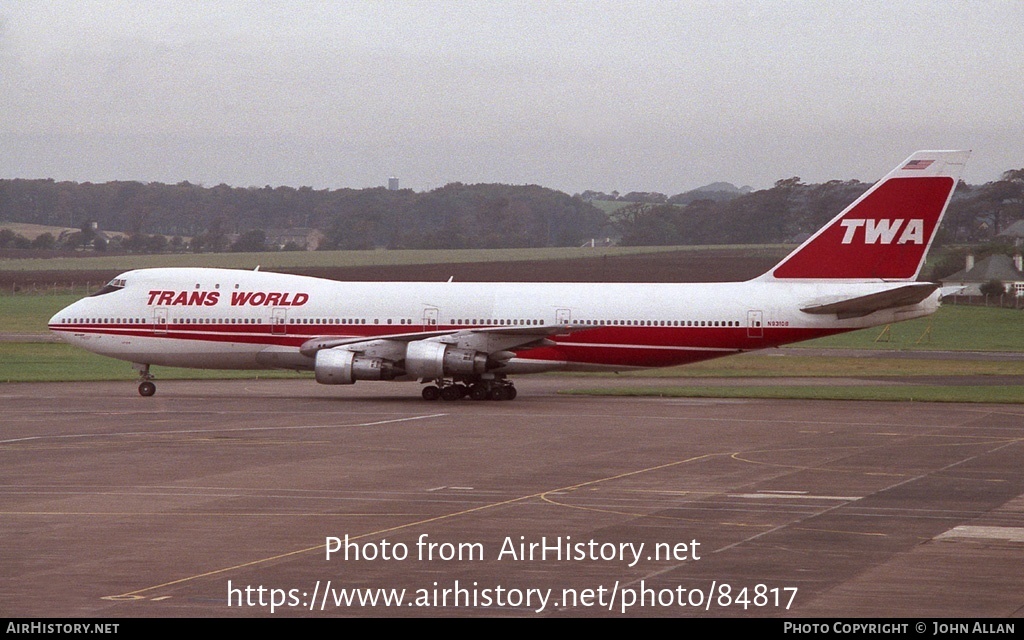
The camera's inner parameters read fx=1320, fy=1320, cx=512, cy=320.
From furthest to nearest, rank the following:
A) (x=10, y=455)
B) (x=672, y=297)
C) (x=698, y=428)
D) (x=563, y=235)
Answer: (x=563, y=235) → (x=672, y=297) → (x=698, y=428) → (x=10, y=455)

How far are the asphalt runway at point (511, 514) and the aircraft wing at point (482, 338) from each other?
4.24 meters

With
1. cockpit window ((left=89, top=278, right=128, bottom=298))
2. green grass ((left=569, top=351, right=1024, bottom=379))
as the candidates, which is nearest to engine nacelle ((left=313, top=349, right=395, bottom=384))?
cockpit window ((left=89, top=278, right=128, bottom=298))

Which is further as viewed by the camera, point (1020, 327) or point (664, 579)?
point (1020, 327)

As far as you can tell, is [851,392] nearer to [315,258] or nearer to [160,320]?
[160,320]

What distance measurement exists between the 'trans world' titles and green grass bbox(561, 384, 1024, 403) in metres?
25.9

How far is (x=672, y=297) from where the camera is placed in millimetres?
41625

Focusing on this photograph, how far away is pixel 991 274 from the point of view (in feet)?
362

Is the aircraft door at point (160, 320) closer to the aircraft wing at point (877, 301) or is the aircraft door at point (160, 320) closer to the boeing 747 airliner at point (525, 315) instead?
the boeing 747 airliner at point (525, 315)

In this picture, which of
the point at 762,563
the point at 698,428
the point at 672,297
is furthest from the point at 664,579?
the point at 672,297

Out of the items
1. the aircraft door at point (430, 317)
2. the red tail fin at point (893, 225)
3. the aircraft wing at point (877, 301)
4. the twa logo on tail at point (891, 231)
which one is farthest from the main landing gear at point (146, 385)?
the twa logo on tail at point (891, 231)

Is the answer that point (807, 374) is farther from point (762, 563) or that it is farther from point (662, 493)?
point (762, 563)

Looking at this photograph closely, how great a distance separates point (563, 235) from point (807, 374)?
104 meters

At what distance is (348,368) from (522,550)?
23556mm

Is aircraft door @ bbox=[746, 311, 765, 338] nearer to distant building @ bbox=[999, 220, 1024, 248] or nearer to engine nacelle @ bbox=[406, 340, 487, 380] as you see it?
engine nacelle @ bbox=[406, 340, 487, 380]
